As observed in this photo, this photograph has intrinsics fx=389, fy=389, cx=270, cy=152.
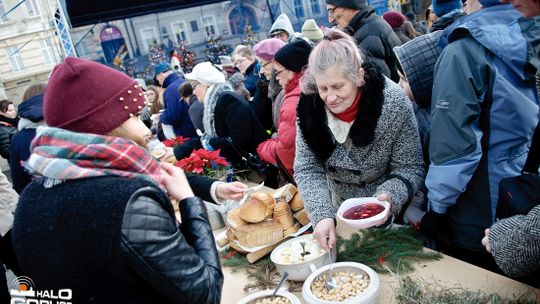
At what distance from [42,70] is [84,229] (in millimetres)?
21333

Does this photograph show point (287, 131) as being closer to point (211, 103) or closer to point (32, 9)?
point (211, 103)

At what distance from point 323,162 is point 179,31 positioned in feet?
83.1

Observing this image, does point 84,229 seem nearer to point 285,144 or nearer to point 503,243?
point 503,243

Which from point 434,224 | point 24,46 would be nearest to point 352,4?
point 434,224

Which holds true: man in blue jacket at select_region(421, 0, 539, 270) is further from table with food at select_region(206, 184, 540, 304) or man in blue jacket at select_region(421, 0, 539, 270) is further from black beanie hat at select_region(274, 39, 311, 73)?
black beanie hat at select_region(274, 39, 311, 73)

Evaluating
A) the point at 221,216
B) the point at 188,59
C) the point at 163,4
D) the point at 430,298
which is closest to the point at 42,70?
the point at 188,59

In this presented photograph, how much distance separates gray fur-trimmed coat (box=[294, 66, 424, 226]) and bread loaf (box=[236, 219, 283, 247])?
0.18m

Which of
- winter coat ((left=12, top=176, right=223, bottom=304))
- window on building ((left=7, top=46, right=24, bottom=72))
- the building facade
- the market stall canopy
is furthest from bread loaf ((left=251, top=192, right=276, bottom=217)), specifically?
window on building ((left=7, top=46, right=24, bottom=72))

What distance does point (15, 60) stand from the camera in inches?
731

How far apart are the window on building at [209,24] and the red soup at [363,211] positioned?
25310 mm

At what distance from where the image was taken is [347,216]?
1387 millimetres

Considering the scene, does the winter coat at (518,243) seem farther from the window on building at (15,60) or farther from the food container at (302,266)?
the window on building at (15,60)

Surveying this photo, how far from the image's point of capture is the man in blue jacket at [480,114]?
4.24ft

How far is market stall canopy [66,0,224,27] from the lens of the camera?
910 centimetres
